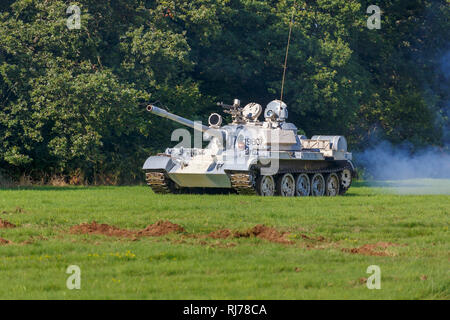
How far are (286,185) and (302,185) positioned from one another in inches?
41.0

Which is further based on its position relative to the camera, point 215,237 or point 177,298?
point 215,237

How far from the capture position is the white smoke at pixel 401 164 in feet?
142

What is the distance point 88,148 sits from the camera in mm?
30188

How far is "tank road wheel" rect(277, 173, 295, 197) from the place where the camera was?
86.3 feet

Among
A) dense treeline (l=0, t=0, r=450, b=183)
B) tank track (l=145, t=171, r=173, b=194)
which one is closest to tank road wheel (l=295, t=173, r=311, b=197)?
tank track (l=145, t=171, r=173, b=194)

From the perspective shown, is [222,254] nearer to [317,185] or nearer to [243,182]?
[243,182]

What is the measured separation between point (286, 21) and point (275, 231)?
85.7ft

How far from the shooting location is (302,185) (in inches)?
1091

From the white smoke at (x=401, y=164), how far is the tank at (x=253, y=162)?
13.1 m

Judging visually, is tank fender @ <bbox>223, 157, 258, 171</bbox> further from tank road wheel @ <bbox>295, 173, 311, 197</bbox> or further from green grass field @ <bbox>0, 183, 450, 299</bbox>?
green grass field @ <bbox>0, 183, 450, 299</bbox>

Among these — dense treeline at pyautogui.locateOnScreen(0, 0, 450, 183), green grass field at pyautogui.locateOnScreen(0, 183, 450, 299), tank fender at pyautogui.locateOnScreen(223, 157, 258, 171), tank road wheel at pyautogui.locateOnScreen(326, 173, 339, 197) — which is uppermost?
dense treeline at pyautogui.locateOnScreen(0, 0, 450, 183)

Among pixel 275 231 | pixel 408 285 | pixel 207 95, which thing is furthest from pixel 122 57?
pixel 408 285

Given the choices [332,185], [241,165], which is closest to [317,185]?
[332,185]
